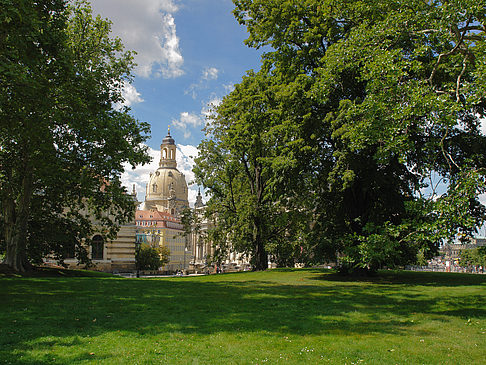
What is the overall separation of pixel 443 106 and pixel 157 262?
270ft

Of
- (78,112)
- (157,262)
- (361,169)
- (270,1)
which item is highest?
(270,1)

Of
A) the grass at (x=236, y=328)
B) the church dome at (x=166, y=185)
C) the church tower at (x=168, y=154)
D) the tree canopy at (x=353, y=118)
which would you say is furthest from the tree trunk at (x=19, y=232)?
the church tower at (x=168, y=154)

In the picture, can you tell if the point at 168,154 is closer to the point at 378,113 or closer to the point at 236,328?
the point at 378,113

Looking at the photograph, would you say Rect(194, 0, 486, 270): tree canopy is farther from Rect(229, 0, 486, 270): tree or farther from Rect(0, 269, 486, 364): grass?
Rect(0, 269, 486, 364): grass

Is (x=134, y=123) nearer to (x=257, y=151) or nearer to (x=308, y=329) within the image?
(x=257, y=151)

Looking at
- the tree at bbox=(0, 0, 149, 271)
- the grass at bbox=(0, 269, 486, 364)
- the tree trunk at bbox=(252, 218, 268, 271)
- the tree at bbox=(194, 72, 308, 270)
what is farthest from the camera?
the tree trunk at bbox=(252, 218, 268, 271)

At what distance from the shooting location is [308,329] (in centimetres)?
966

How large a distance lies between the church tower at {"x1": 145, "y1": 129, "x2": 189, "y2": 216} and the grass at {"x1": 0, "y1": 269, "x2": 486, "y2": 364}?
159034 mm

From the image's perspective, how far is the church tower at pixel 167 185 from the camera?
174 meters

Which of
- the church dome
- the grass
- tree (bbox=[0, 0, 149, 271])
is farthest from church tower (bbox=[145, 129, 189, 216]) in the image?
the grass

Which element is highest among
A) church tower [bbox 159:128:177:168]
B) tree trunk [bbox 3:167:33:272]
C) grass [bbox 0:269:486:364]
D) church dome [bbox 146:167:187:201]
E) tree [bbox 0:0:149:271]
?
church tower [bbox 159:128:177:168]

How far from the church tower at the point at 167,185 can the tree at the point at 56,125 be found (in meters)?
145

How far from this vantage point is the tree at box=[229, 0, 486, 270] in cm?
1229

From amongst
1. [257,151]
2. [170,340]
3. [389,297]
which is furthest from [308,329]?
[257,151]
